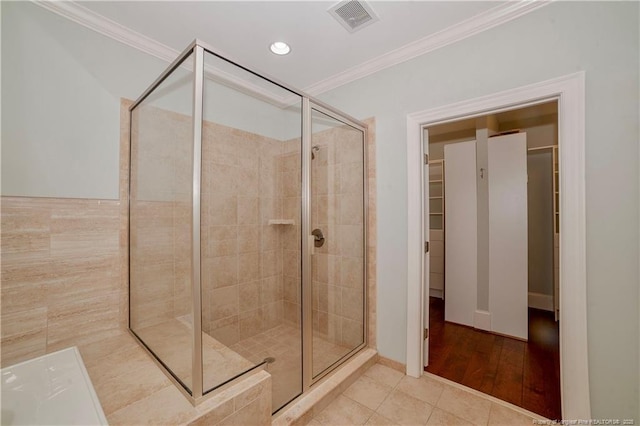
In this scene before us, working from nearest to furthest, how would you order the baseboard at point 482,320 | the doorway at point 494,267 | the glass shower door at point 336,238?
the glass shower door at point 336,238
the doorway at point 494,267
the baseboard at point 482,320

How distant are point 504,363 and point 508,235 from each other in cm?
A: 125

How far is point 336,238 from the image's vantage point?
2.11 meters

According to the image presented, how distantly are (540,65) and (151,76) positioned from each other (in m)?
2.59

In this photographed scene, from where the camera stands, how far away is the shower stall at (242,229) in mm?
1303

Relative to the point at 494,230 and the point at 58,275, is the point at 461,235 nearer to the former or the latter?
the point at 494,230

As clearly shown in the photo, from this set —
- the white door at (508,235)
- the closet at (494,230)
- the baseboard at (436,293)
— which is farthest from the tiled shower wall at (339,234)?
the baseboard at (436,293)

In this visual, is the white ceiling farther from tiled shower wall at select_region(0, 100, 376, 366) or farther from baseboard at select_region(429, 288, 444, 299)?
baseboard at select_region(429, 288, 444, 299)

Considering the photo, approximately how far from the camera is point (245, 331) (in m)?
2.05

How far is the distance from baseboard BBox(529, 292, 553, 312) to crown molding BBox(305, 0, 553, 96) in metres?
3.47

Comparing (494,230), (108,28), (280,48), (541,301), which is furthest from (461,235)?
(108,28)

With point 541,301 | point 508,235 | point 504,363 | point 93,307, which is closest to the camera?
point 93,307

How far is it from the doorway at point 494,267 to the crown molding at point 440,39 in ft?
2.13

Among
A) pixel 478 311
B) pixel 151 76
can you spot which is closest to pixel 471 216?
pixel 478 311

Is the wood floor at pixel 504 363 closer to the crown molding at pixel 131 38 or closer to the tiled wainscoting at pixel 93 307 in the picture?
the tiled wainscoting at pixel 93 307
